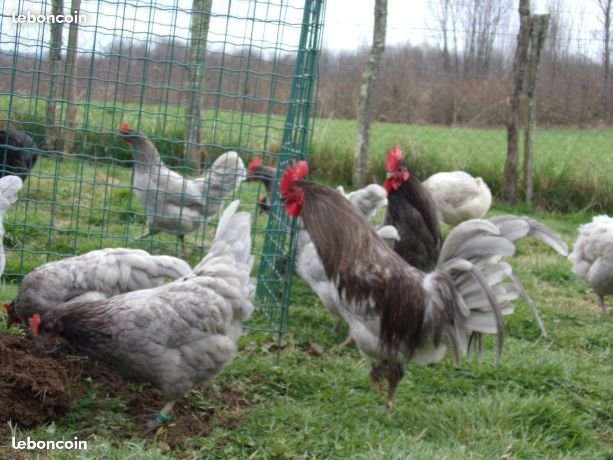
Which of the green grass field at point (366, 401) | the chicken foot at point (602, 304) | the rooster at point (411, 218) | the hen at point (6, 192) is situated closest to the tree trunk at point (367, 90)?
the green grass field at point (366, 401)

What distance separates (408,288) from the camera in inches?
169

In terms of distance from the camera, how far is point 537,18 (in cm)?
1101

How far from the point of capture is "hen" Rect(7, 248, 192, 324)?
4715 mm

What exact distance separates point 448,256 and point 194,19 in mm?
3748

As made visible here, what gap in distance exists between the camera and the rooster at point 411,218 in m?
6.07

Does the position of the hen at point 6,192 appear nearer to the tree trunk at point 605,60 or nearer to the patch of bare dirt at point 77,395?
the patch of bare dirt at point 77,395

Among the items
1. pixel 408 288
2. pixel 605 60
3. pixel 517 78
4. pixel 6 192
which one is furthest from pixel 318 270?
pixel 605 60

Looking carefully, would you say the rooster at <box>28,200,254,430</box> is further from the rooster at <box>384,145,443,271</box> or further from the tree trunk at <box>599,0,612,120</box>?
the tree trunk at <box>599,0,612,120</box>

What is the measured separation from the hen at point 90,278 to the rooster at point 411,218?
1.97 meters

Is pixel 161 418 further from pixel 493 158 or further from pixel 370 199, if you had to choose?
pixel 493 158

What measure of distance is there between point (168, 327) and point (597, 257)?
4.61 meters

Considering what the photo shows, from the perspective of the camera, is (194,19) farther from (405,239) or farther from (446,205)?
(446,205)

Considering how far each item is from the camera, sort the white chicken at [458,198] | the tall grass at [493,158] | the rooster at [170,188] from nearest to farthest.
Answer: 1. the rooster at [170,188]
2. the white chicken at [458,198]
3. the tall grass at [493,158]

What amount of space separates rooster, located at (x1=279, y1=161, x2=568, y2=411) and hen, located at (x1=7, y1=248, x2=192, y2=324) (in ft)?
3.94
